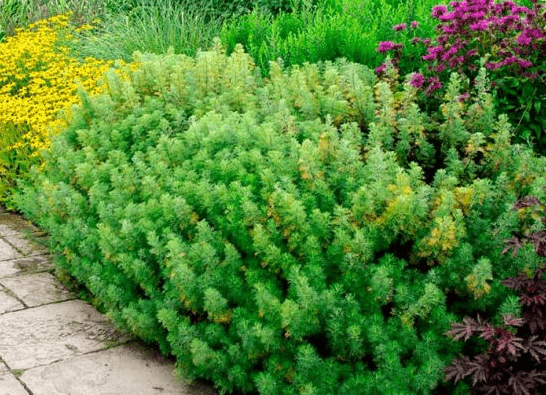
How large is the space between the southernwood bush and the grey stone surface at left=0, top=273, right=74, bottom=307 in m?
0.19

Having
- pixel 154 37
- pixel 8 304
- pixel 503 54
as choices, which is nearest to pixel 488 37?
pixel 503 54

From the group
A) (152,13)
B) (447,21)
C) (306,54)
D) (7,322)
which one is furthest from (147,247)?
(152,13)

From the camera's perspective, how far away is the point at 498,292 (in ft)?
10.7

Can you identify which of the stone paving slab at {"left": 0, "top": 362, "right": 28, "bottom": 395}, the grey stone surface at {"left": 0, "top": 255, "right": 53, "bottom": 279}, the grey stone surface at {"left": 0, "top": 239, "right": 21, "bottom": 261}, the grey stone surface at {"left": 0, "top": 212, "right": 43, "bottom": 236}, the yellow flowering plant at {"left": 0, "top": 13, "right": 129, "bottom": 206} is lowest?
the grey stone surface at {"left": 0, "top": 212, "right": 43, "bottom": 236}

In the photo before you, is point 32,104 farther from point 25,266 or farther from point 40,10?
point 40,10

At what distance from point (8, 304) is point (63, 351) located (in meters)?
0.81

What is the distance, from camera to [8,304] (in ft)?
15.3

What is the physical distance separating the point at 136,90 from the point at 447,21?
2.29 metres

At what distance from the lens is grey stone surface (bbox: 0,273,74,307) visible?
4738mm

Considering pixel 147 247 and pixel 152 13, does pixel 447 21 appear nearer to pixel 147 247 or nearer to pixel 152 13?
pixel 147 247

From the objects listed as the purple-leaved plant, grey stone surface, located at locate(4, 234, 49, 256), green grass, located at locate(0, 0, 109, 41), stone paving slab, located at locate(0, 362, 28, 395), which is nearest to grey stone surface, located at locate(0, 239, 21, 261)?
grey stone surface, located at locate(4, 234, 49, 256)

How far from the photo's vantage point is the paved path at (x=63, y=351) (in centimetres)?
371

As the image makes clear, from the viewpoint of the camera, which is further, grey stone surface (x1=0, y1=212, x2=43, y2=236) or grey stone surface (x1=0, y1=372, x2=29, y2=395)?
grey stone surface (x1=0, y1=212, x2=43, y2=236)

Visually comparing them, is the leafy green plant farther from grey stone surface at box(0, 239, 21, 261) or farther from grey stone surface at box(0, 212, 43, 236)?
grey stone surface at box(0, 239, 21, 261)
